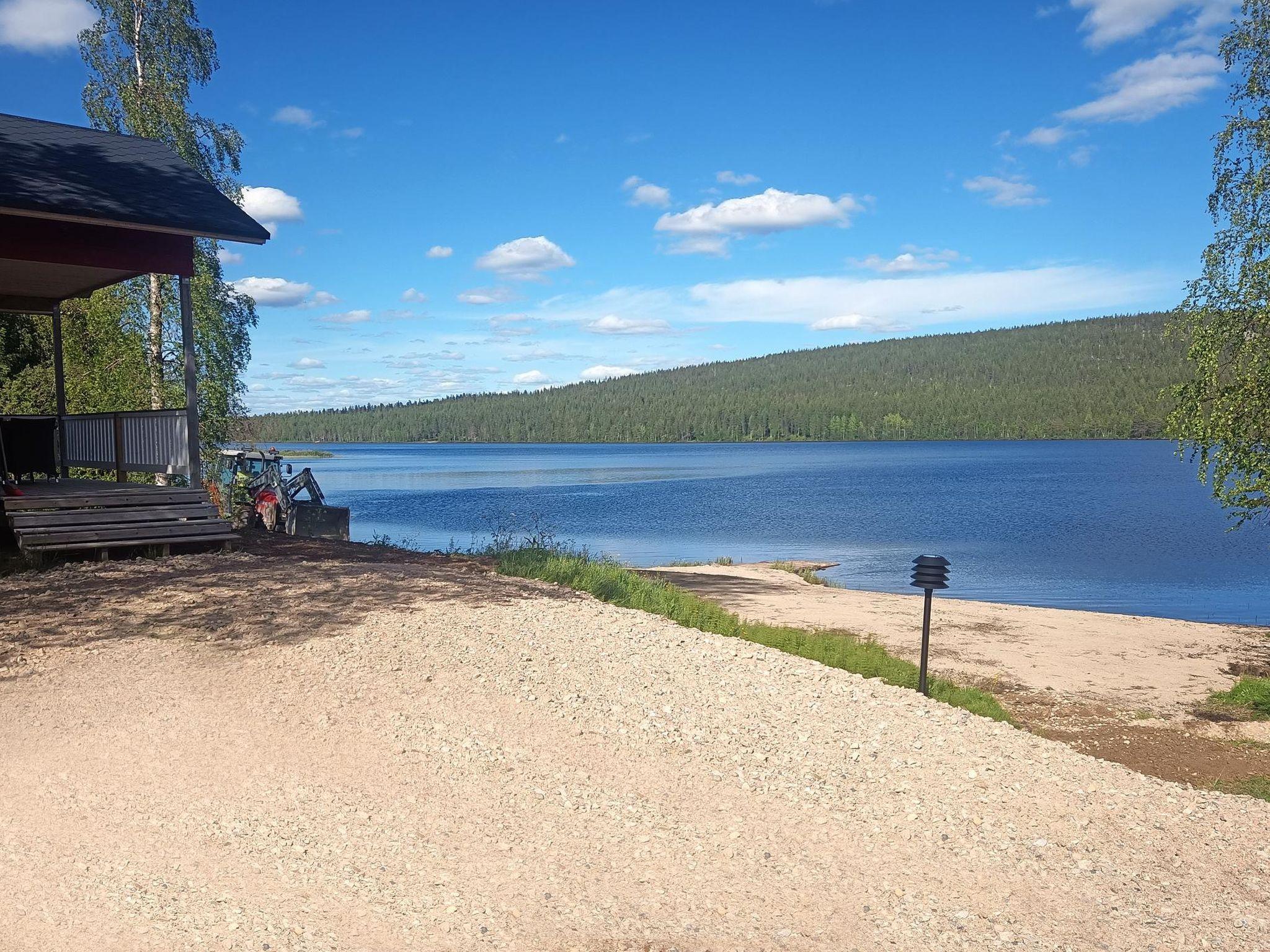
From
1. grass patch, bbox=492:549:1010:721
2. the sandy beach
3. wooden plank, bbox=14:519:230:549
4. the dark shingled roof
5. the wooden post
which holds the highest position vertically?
the dark shingled roof

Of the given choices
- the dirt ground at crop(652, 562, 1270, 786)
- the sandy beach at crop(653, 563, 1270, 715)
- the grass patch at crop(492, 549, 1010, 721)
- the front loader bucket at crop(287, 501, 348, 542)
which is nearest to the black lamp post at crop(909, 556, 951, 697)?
the grass patch at crop(492, 549, 1010, 721)

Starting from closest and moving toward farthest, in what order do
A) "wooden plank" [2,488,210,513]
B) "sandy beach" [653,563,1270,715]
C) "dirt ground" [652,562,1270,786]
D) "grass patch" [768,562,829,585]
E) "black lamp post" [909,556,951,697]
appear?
1. "dirt ground" [652,562,1270,786]
2. "black lamp post" [909,556,951,697]
3. "wooden plank" [2,488,210,513]
4. "sandy beach" [653,563,1270,715]
5. "grass patch" [768,562,829,585]

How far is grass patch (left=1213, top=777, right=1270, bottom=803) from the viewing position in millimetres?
6961

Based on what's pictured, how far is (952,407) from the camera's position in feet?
493

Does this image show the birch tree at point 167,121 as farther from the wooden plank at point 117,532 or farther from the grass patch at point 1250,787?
the grass patch at point 1250,787

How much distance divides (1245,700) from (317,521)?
16064mm

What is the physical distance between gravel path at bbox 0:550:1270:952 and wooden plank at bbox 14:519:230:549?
152cm

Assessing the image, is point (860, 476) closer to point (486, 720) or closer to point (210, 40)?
point (210, 40)

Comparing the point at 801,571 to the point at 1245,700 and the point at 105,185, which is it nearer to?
the point at 1245,700

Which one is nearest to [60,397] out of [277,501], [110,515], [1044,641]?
[110,515]

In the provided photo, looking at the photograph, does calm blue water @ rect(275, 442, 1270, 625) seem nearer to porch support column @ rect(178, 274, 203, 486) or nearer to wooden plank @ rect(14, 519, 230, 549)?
porch support column @ rect(178, 274, 203, 486)

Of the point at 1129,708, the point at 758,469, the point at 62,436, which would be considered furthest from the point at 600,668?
the point at 758,469

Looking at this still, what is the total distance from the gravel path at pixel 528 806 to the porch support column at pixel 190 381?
10.4 feet

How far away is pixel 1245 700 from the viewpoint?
10.0m
